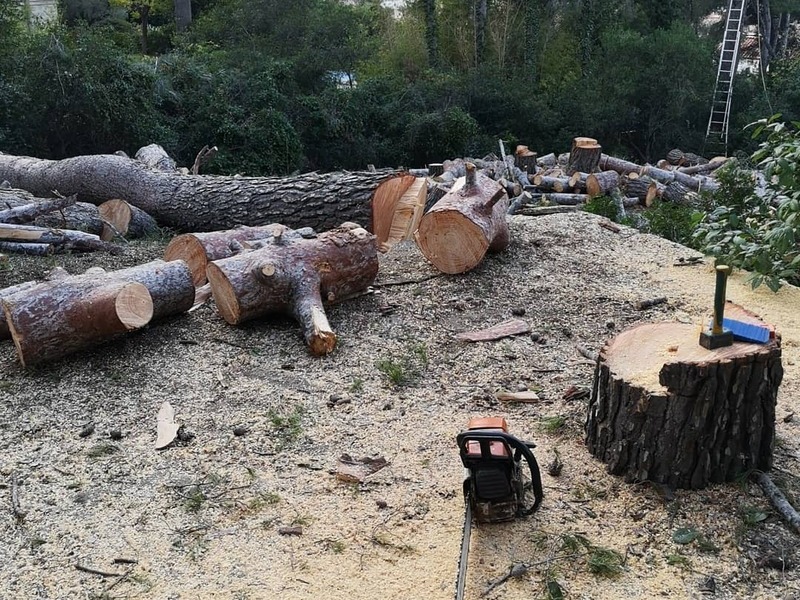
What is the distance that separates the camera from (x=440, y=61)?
19.1 m

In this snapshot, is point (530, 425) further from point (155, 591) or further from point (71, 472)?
point (71, 472)

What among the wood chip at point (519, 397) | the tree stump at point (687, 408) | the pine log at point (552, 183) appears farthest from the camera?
the pine log at point (552, 183)

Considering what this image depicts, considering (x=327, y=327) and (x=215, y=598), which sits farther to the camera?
(x=327, y=327)

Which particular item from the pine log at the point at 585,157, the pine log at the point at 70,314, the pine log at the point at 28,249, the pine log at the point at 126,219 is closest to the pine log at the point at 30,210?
the pine log at the point at 28,249

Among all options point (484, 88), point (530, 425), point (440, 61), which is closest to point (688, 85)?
point (484, 88)

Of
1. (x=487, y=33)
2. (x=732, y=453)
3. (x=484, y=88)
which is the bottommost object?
(x=732, y=453)

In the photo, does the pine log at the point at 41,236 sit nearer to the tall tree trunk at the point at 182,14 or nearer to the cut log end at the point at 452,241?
the cut log end at the point at 452,241

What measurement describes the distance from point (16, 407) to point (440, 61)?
1676cm

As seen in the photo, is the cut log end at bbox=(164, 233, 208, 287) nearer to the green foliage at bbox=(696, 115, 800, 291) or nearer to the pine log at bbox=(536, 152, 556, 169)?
the green foliage at bbox=(696, 115, 800, 291)

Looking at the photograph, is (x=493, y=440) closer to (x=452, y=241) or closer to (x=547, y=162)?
(x=452, y=241)

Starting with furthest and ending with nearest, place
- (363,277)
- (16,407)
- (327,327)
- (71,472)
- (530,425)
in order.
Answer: (363,277), (327,327), (16,407), (530,425), (71,472)

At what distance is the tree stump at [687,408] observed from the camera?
2.87m

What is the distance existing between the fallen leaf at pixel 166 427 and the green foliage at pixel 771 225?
9.24 feet

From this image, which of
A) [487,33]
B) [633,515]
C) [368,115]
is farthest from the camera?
[487,33]
